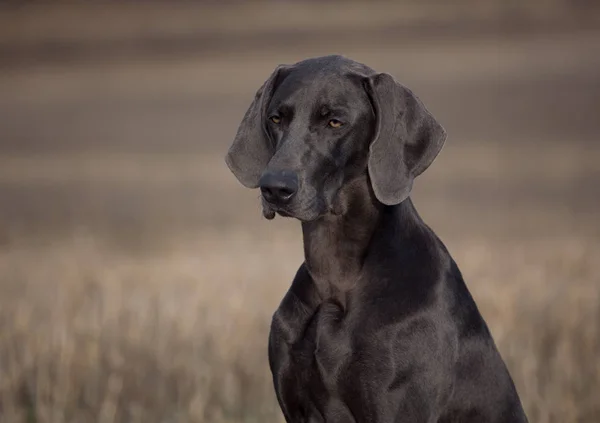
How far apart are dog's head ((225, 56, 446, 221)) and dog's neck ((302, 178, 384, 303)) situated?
82 mm

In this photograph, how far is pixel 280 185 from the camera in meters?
4.36

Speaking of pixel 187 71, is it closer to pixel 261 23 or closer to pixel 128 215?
pixel 261 23

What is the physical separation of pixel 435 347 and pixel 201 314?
14.1 feet

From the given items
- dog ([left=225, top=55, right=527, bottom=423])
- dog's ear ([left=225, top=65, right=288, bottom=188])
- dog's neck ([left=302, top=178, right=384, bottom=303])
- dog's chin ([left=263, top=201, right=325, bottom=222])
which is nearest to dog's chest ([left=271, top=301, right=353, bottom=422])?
dog ([left=225, top=55, right=527, bottom=423])

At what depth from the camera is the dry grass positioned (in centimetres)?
697

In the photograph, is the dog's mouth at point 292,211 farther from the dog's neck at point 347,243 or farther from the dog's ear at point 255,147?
the dog's ear at point 255,147

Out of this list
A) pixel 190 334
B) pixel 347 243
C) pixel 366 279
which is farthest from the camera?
pixel 190 334

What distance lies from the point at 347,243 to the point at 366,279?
22 cm

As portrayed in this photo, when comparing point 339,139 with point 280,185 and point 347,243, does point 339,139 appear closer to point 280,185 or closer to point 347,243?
point 280,185

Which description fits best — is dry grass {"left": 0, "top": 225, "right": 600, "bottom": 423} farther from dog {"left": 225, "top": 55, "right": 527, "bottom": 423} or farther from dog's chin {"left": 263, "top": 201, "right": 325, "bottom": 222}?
dog's chin {"left": 263, "top": 201, "right": 325, "bottom": 222}

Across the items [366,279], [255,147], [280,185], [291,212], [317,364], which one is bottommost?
[317,364]

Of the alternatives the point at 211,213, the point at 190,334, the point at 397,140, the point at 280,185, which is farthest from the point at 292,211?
the point at 211,213

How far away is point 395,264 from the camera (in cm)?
455

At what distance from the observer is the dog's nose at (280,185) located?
14.3 ft
